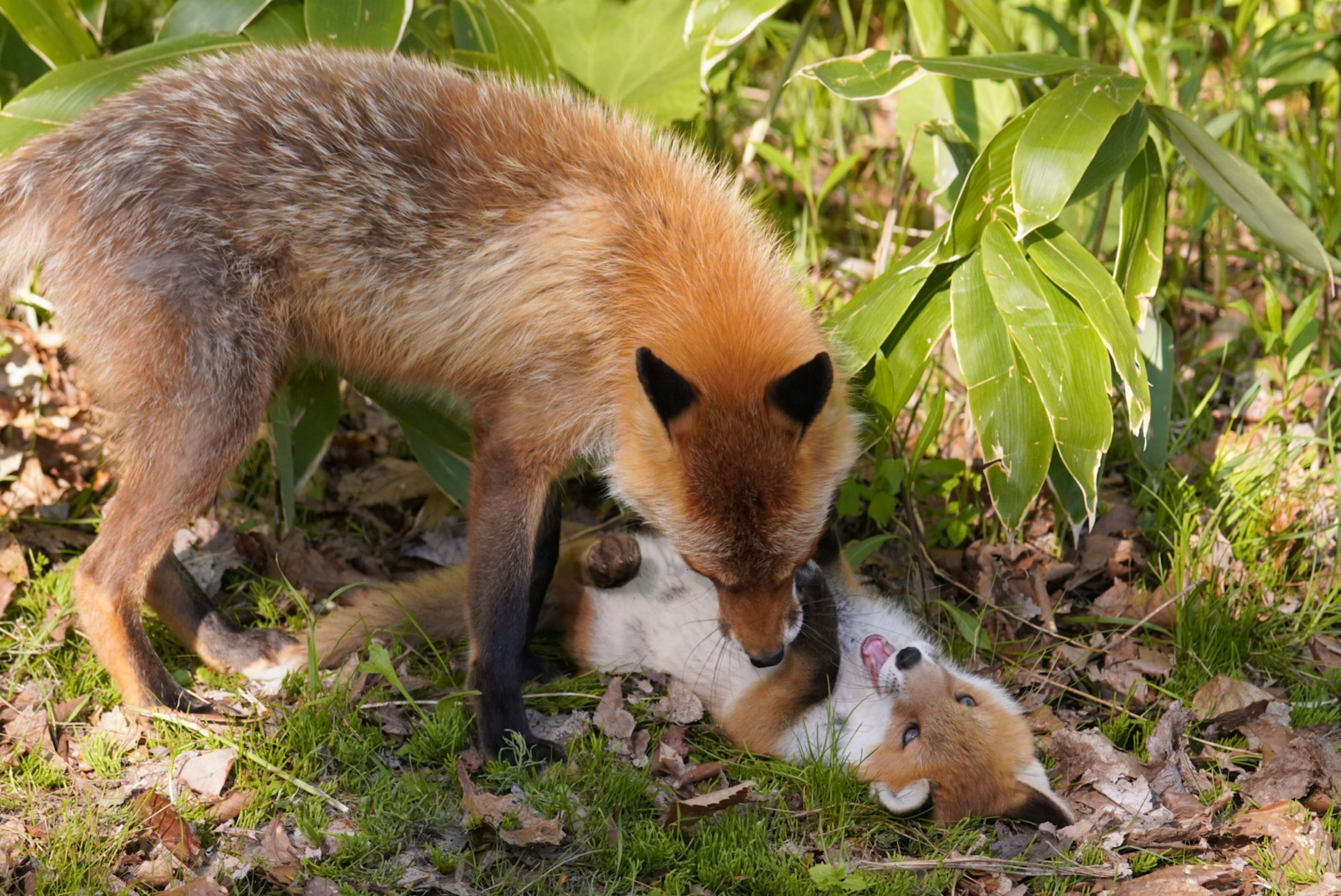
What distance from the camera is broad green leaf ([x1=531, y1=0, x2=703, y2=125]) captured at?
5.73m

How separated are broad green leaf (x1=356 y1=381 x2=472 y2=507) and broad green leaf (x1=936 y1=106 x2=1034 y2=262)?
2190 mm

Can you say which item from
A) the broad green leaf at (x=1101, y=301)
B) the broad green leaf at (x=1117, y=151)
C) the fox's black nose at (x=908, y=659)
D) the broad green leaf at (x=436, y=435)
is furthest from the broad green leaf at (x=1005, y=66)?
the broad green leaf at (x=436, y=435)

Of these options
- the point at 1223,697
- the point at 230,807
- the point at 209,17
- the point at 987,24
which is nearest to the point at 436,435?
the point at 230,807

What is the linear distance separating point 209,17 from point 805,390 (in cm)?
337

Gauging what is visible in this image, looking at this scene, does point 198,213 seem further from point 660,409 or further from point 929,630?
point 929,630

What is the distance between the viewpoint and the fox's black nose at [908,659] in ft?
13.7

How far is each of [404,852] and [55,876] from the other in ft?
3.37

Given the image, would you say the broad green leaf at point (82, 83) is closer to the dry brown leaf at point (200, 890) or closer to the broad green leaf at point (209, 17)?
the broad green leaf at point (209, 17)

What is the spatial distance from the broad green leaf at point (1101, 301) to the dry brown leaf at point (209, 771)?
3.51 metres

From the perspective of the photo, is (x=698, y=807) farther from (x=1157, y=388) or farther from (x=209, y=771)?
(x=1157, y=388)

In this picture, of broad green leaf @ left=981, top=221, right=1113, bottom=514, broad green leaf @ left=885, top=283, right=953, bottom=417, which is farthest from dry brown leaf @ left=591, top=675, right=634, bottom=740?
broad green leaf @ left=981, top=221, right=1113, bottom=514

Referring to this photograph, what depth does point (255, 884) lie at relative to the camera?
3396 millimetres

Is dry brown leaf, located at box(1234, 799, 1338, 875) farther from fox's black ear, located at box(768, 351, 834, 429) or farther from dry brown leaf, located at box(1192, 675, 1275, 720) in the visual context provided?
fox's black ear, located at box(768, 351, 834, 429)

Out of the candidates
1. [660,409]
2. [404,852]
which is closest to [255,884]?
[404,852]
